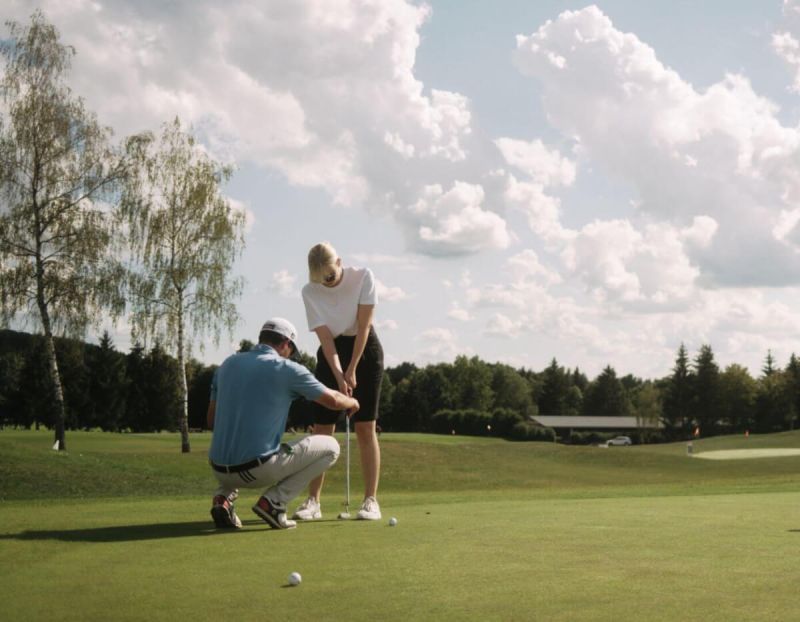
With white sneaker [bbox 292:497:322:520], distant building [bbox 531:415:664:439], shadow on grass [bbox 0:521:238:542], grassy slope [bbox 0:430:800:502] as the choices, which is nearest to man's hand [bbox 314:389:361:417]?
shadow on grass [bbox 0:521:238:542]

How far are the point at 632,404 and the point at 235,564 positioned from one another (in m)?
180

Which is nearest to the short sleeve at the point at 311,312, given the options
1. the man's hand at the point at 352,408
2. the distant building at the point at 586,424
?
the man's hand at the point at 352,408

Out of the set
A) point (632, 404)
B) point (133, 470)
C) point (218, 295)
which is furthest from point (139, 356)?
point (632, 404)

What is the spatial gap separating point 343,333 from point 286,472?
4.89ft

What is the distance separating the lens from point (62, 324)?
28.7 meters

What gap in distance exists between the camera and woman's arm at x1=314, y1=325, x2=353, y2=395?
7016 millimetres

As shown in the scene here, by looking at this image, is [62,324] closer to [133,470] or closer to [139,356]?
[133,470]

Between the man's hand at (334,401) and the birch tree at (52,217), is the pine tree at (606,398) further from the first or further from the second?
the man's hand at (334,401)

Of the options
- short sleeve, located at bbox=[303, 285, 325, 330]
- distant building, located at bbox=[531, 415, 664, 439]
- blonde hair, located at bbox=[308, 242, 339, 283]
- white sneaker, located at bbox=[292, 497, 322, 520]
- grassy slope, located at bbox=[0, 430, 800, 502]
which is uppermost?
blonde hair, located at bbox=[308, 242, 339, 283]

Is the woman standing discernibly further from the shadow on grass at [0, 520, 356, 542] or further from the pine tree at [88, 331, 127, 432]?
the pine tree at [88, 331, 127, 432]

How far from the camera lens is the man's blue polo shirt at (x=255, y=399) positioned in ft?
19.7

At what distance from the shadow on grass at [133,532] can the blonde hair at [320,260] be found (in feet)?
6.58

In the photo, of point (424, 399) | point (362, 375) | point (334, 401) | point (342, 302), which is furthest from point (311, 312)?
point (424, 399)

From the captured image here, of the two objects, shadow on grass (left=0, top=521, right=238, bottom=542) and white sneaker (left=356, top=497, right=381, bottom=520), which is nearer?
shadow on grass (left=0, top=521, right=238, bottom=542)
